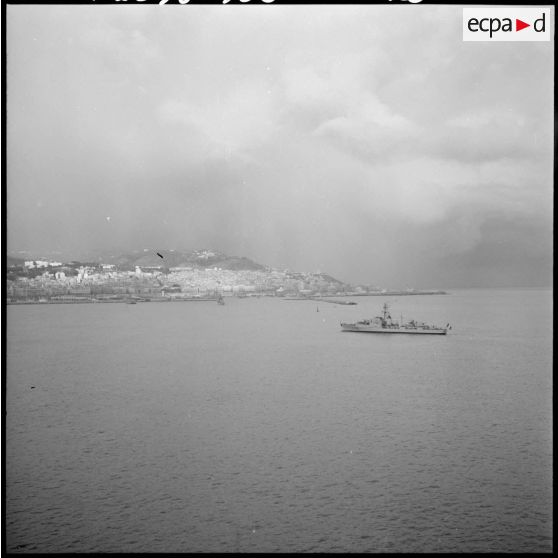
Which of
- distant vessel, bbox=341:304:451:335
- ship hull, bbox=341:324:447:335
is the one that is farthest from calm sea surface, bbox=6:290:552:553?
distant vessel, bbox=341:304:451:335

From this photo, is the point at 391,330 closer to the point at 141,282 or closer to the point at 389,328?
the point at 389,328

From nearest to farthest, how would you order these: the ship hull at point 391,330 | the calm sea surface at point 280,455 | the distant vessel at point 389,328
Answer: the calm sea surface at point 280,455, the ship hull at point 391,330, the distant vessel at point 389,328

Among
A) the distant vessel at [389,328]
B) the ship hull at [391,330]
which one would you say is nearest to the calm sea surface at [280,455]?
the ship hull at [391,330]

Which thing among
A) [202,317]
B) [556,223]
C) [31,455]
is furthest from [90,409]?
Answer: [202,317]

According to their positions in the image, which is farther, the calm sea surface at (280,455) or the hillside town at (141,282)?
the hillside town at (141,282)

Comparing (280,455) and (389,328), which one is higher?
(389,328)

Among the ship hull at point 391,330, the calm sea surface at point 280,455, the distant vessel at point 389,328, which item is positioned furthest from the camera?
the distant vessel at point 389,328

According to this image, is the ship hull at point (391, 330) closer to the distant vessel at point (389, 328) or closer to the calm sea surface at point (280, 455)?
the distant vessel at point (389, 328)

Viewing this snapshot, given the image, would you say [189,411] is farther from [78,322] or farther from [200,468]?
[78,322]

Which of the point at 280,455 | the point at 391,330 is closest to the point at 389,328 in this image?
A: the point at 391,330
